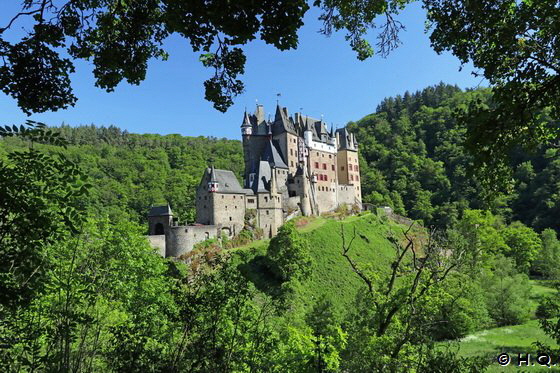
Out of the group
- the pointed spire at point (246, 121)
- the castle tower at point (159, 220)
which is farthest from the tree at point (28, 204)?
the pointed spire at point (246, 121)

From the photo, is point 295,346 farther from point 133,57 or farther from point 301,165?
point 301,165

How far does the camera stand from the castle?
41219 millimetres

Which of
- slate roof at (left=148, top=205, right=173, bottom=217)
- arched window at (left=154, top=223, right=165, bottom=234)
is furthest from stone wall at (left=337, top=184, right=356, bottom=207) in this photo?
arched window at (left=154, top=223, right=165, bottom=234)

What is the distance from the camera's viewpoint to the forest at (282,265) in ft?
17.0

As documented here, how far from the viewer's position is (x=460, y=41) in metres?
6.50

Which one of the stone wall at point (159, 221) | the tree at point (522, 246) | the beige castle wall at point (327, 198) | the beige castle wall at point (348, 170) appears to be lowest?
the tree at point (522, 246)

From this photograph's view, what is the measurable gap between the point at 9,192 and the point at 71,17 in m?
2.88

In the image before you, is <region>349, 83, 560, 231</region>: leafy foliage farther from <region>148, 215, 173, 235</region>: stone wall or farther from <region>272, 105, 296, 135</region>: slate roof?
<region>148, 215, 173, 235</region>: stone wall

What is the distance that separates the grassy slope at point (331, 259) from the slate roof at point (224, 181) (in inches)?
251

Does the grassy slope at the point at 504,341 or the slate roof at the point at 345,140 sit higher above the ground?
the slate roof at the point at 345,140

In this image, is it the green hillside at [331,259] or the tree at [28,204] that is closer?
the tree at [28,204]

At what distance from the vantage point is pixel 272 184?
46.6 metres

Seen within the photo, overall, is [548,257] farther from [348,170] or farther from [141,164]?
[141,164]

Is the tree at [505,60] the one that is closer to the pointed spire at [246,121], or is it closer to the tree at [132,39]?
the tree at [132,39]
